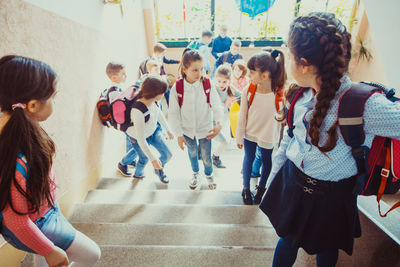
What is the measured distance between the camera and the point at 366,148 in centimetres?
82

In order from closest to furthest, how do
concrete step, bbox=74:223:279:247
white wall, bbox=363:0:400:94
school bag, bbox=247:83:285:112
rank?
white wall, bbox=363:0:400:94, concrete step, bbox=74:223:279:247, school bag, bbox=247:83:285:112

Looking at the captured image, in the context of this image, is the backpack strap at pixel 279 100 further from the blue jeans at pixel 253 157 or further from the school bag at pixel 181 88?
the school bag at pixel 181 88

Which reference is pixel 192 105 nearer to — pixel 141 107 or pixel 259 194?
pixel 141 107

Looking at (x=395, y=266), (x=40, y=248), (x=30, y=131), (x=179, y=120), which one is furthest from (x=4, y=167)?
(x=395, y=266)

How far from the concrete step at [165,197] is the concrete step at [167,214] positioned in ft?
0.66

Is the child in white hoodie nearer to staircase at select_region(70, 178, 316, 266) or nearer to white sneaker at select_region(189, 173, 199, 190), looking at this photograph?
white sneaker at select_region(189, 173, 199, 190)

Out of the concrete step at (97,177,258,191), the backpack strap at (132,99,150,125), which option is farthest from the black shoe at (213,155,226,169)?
the backpack strap at (132,99,150,125)

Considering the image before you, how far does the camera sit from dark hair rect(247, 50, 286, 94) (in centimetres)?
160

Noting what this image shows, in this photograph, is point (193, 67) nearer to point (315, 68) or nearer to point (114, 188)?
point (315, 68)

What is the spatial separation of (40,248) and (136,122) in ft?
3.93

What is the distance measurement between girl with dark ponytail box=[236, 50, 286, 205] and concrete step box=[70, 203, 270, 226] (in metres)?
0.28

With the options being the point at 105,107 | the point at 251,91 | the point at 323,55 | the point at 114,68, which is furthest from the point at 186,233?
Answer: the point at 114,68

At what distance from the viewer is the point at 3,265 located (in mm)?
1225

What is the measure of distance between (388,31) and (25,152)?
6.16 feet
